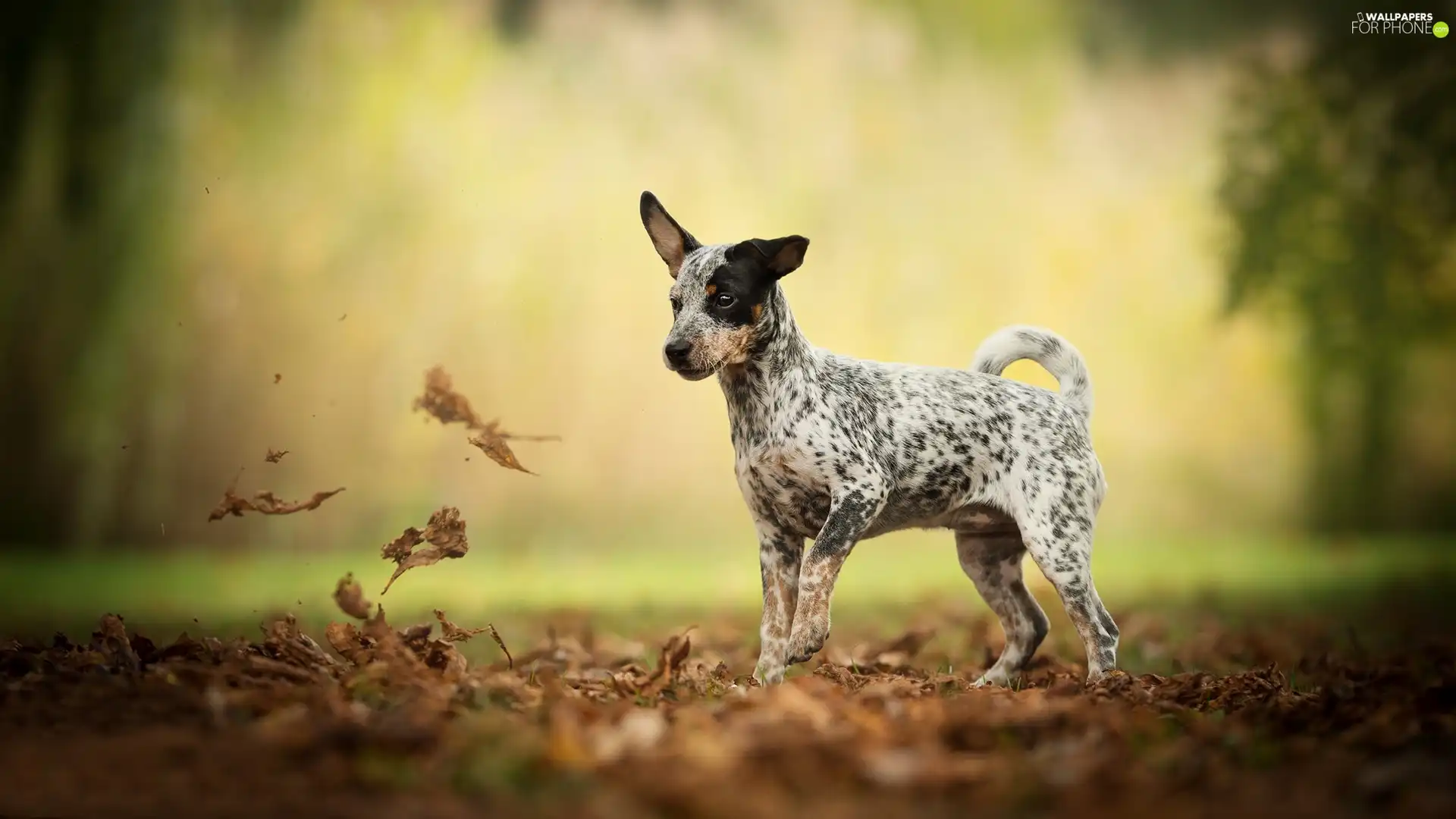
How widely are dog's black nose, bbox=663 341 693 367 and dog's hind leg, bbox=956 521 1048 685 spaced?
1976mm

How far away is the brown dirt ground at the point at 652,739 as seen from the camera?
2.76 metres

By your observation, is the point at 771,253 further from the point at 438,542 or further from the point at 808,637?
the point at 438,542

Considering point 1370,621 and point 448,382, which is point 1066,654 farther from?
point 448,382

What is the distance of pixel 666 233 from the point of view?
5.26 meters

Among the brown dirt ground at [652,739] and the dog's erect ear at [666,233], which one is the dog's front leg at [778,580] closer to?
the brown dirt ground at [652,739]

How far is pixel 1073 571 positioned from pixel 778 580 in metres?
1.36

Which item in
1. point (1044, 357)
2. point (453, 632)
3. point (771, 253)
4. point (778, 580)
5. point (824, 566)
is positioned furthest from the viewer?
point (1044, 357)

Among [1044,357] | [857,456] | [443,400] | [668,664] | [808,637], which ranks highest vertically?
[1044,357]

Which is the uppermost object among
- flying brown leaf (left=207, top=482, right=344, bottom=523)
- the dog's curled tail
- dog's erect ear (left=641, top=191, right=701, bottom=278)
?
dog's erect ear (left=641, top=191, right=701, bottom=278)

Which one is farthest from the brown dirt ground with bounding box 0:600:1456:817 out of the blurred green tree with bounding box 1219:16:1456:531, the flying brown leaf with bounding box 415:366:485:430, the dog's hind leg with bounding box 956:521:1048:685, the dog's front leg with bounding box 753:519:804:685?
the blurred green tree with bounding box 1219:16:1456:531

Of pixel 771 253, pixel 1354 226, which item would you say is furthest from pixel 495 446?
pixel 1354 226

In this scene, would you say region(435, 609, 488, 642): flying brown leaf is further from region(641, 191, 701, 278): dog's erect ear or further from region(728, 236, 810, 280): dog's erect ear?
region(728, 236, 810, 280): dog's erect ear

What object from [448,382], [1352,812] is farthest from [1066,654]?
[1352,812]

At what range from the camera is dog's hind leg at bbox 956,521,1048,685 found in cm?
580
